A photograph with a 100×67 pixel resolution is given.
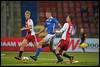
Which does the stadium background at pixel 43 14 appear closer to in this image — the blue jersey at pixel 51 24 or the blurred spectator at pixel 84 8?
the blurred spectator at pixel 84 8

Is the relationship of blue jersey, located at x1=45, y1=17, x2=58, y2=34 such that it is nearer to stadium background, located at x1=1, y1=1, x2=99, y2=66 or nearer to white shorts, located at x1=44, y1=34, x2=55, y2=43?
white shorts, located at x1=44, y1=34, x2=55, y2=43

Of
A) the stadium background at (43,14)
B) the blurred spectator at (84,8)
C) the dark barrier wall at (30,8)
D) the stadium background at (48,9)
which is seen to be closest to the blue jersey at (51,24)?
the stadium background at (43,14)

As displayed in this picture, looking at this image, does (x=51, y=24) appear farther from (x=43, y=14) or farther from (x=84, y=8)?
(x=84, y=8)

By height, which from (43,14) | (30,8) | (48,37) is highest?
(30,8)

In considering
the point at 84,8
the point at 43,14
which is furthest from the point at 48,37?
the point at 84,8

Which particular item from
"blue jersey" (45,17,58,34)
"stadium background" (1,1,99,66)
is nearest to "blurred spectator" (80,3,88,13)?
"stadium background" (1,1,99,66)

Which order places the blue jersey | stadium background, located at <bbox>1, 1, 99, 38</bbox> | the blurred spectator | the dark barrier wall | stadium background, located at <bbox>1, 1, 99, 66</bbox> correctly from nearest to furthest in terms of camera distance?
the blue jersey, stadium background, located at <bbox>1, 1, 99, 66</bbox>, stadium background, located at <bbox>1, 1, 99, 38</bbox>, the dark barrier wall, the blurred spectator

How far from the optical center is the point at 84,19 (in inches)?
1431

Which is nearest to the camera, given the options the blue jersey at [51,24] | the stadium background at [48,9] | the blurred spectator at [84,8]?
the blue jersey at [51,24]

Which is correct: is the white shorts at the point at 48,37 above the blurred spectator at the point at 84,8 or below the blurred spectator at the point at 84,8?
below

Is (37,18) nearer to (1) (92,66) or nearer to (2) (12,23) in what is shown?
(2) (12,23)

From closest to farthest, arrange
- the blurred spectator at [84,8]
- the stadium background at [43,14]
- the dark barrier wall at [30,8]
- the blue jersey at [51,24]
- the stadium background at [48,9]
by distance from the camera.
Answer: the blue jersey at [51,24]
the stadium background at [43,14]
the stadium background at [48,9]
the dark barrier wall at [30,8]
the blurred spectator at [84,8]

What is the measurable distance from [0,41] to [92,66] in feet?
43.9

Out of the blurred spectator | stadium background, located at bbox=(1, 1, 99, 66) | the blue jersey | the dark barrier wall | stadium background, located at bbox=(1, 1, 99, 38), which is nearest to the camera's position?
the blue jersey
